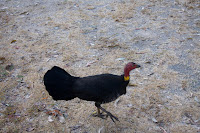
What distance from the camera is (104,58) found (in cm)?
530

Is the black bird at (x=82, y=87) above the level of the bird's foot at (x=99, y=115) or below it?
above

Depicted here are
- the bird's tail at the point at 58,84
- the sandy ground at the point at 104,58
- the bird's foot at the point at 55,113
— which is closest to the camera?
the bird's tail at the point at 58,84

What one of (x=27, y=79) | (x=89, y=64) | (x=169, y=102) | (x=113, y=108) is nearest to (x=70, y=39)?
(x=89, y=64)

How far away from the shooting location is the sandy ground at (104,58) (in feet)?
12.1

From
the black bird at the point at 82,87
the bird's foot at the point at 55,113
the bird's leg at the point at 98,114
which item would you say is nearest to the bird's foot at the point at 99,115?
the bird's leg at the point at 98,114

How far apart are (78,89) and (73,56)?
7.44ft

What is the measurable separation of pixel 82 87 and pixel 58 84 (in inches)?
14.7

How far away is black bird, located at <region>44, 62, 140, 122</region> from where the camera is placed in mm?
3285

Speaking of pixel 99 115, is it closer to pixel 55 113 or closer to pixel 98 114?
pixel 98 114

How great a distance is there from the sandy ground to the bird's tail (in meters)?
0.64

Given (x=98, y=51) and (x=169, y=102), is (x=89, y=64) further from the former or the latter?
(x=169, y=102)

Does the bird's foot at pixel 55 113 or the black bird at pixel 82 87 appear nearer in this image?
the black bird at pixel 82 87

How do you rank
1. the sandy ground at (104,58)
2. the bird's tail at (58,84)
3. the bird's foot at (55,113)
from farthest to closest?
the bird's foot at (55,113), the sandy ground at (104,58), the bird's tail at (58,84)

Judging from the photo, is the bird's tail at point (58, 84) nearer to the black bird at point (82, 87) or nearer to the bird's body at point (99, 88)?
the black bird at point (82, 87)
